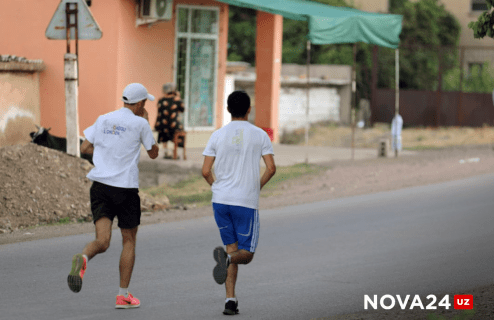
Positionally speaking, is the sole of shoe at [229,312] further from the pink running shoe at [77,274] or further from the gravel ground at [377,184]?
the pink running shoe at [77,274]

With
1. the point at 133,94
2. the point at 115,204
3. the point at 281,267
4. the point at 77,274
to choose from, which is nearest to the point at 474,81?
the point at 281,267

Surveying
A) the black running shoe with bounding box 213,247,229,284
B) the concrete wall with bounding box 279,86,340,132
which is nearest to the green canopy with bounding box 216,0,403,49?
the concrete wall with bounding box 279,86,340,132

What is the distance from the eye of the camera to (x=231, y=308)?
18.4 ft

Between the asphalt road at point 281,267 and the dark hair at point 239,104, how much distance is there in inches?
58.7

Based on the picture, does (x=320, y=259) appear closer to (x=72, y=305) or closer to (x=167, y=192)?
(x=72, y=305)

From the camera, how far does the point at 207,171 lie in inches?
219

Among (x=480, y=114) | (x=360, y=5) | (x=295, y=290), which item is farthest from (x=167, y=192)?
(x=360, y=5)

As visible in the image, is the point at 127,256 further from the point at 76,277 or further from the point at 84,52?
the point at 84,52

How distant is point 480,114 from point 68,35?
20.9 meters

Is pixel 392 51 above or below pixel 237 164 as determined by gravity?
above

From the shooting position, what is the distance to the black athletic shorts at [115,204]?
18.2 feet

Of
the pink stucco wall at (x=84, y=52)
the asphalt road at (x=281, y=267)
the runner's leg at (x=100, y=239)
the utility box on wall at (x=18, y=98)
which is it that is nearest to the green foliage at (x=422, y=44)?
the pink stucco wall at (x=84, y=52)

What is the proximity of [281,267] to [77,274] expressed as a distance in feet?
8.81

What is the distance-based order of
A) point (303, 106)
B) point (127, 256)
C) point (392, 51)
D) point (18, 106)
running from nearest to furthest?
1. point (127, 256)
2. point (18, 106)
3. point (303, 106)
4. point (392, 51)
